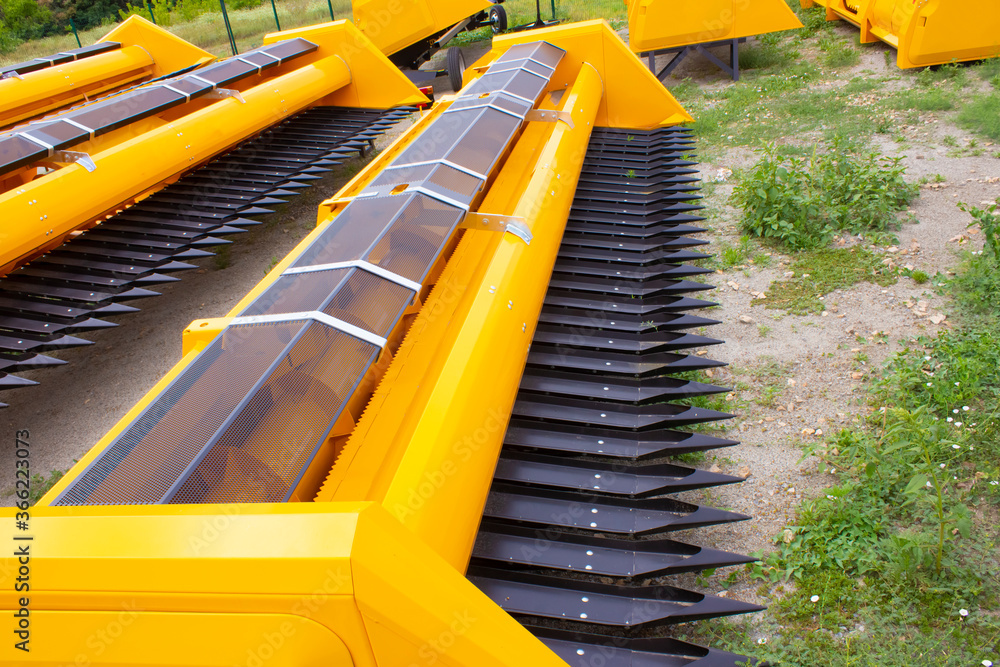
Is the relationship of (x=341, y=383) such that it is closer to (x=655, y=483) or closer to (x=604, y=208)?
(x=655, y=483)

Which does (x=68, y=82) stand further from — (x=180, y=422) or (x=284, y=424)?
Result: (x=284, y=424)

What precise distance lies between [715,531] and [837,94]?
6.10m

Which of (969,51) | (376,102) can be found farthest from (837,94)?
(376,102)

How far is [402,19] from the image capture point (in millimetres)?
8469

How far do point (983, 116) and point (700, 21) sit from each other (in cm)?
332

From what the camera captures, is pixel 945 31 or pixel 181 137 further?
pixel 945 31

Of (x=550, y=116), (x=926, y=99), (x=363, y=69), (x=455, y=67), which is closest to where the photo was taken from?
(x=550, y=116)

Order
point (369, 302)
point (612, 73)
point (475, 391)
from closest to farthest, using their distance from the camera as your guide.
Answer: point (475, 391) < point (369, 302) < point (612, 73)

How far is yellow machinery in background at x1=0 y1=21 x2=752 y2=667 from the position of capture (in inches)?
42.9

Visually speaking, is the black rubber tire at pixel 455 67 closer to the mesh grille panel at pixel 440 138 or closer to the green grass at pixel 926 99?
the green grass at pixel 926 99

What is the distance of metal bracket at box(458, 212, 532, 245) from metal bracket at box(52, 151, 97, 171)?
2.93 m

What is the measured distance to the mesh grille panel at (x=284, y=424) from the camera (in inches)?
62.4

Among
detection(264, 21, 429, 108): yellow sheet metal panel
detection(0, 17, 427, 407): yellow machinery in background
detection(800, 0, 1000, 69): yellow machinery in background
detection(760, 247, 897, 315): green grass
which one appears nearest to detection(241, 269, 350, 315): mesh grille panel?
detection(0, 17, 427, 407): yellow machinery in background

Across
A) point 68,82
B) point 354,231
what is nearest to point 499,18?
point 68,82
